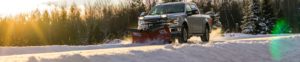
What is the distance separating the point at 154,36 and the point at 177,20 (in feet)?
3.15

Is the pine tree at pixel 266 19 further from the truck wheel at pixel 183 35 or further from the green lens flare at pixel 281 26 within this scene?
the truck wheel at pixel 183 35

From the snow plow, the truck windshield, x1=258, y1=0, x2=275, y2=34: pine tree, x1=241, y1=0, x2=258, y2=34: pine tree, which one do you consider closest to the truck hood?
the snow plow

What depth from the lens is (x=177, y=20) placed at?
765 inches

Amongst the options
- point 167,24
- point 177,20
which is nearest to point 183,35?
point 177,20

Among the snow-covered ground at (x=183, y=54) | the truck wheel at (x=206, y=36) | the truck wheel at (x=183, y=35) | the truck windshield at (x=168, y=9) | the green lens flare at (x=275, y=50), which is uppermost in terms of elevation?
the truck windshield at (x=168, y=9)

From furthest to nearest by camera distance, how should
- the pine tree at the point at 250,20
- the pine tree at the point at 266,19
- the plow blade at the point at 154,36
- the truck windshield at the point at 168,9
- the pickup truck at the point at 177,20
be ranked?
→ the pine tree at the point at 266,19 < the pine tree at the point at 250,20 < the truck windshield at the point at 168,9 < the pickup truck at the point at 177,20 < the plow blade at the point at 154,36

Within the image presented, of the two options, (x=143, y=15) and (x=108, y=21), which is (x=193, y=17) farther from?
(x=108, y=21)

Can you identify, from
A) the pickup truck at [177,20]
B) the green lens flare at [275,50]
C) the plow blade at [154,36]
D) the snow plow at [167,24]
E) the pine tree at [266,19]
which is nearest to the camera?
the green lens flare at [275,50]

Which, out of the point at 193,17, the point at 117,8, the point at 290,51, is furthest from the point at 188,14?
the point at 117,8

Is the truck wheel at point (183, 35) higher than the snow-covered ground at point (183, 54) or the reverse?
the reverse

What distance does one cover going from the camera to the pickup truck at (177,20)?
19.5 metres

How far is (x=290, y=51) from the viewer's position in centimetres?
1395

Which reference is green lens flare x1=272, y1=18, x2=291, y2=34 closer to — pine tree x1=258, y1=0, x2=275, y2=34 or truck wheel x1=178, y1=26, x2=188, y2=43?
pine tree x1=258, y1=0, x2=275, y2=34

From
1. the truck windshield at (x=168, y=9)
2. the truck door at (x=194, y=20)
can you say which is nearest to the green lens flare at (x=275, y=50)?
the truck door at (x=194, y=20)
